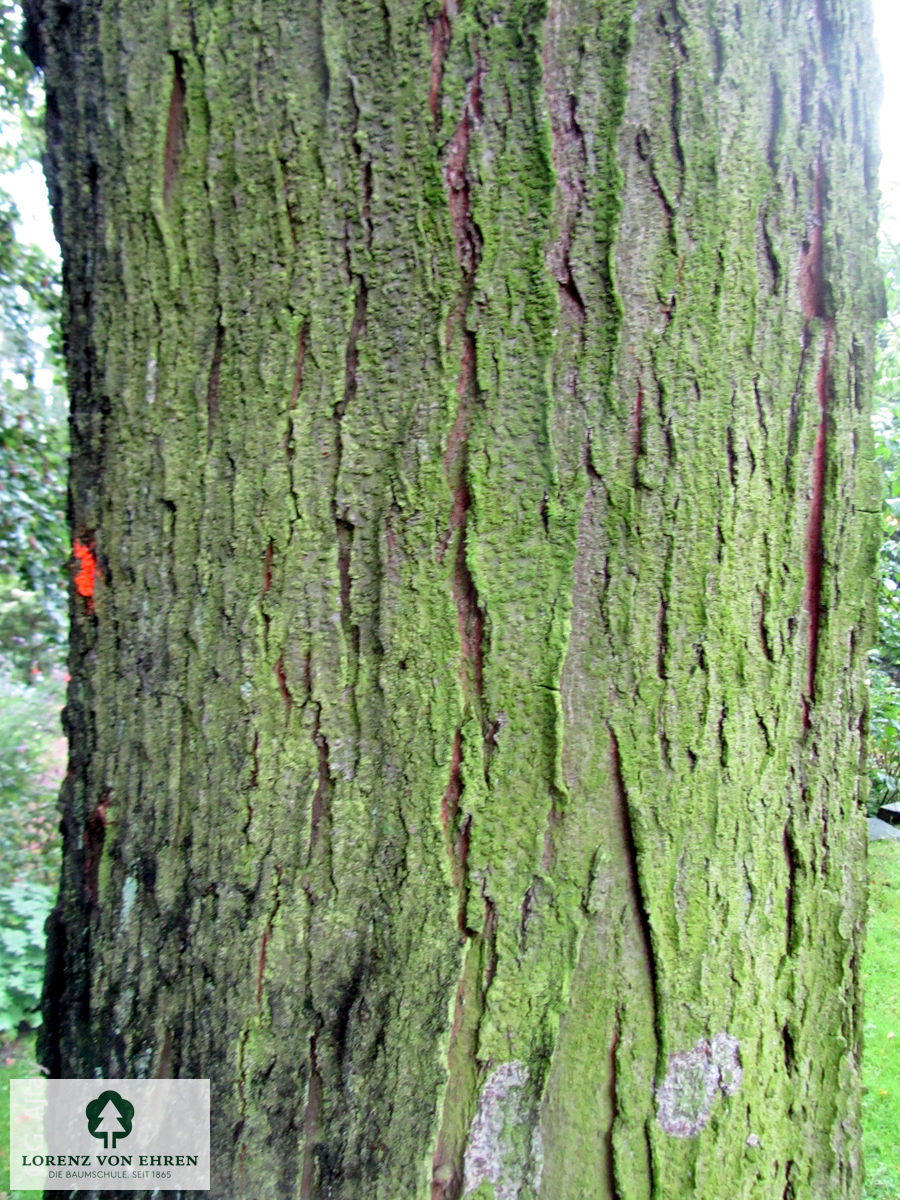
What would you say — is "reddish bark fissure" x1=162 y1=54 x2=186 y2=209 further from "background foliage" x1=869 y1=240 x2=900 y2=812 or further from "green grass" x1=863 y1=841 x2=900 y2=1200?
"background foliage" x1=869 y1=240 x2=900 y2=812

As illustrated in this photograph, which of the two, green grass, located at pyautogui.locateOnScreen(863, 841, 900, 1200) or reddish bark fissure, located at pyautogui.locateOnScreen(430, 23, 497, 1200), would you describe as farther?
green grass, located at pyautogui.locateOnScreen(863, 841, 900, 1200)

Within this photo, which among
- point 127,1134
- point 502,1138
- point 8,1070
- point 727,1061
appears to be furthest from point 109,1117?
point 8,1070

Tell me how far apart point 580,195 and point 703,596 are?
43 cm

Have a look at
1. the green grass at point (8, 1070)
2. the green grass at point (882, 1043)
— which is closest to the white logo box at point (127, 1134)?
the green grass at point (882, 1043)

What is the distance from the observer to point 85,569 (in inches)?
36.0

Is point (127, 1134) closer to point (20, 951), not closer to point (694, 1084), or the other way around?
point (694, 1084)

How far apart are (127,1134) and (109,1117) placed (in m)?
0.03

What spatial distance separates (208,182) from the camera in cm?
83

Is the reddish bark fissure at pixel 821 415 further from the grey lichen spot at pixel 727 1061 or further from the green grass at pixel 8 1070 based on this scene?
the green grass at pixel 8 1070

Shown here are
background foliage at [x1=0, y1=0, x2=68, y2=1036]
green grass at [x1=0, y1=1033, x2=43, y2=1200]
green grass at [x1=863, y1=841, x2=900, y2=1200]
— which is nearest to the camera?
green grass at [x1=863, y1=841, x2=900, y2=1200]

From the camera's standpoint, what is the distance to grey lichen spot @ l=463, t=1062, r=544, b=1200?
2.63ft

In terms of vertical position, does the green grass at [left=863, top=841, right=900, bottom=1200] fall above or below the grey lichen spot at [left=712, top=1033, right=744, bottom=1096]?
below

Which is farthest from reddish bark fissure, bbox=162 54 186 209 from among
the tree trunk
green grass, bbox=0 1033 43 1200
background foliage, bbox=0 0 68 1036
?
green grass, bbox=0 1033 43 1200

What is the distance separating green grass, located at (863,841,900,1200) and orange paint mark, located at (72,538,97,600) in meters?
2.24
